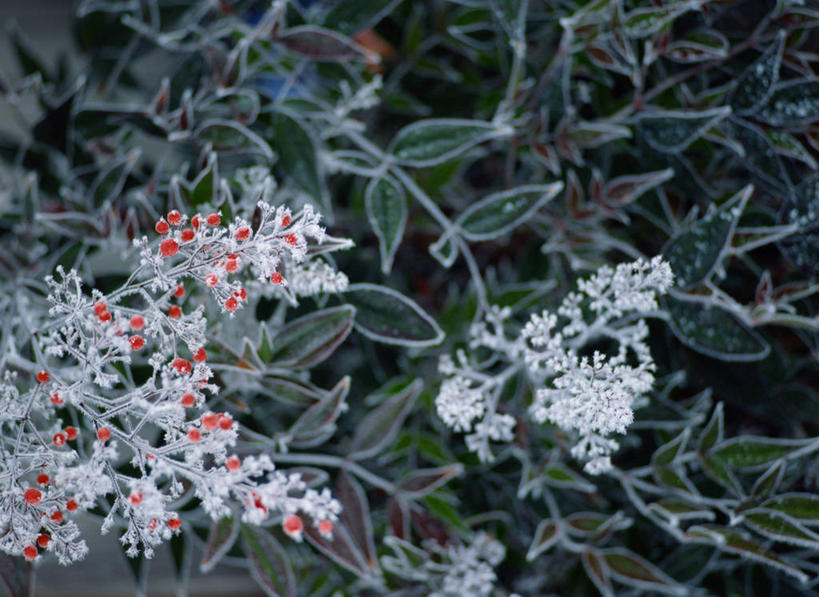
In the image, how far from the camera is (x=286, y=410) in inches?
39.0

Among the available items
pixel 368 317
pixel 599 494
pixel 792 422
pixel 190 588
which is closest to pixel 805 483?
pixel 792 422

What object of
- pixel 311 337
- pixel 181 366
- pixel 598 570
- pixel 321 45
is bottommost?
pixel 598 570

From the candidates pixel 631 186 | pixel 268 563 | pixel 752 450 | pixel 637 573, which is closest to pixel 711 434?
pixel 752 450

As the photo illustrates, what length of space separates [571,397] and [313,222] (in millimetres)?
271

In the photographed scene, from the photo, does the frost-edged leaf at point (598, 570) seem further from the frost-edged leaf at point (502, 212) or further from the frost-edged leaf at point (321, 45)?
the frost-edged leaf at point (321, 45)

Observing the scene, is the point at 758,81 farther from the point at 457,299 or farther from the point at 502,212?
the point at 457,299

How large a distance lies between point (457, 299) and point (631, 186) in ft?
0.97

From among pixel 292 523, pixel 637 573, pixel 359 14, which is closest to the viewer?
pixel 292 523

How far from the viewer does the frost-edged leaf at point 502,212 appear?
2.59 feet

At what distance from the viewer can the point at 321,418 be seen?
2.47ft

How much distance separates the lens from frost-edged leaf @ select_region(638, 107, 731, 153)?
Answer: 2.47 ft

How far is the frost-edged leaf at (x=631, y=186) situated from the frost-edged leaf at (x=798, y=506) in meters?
0.36

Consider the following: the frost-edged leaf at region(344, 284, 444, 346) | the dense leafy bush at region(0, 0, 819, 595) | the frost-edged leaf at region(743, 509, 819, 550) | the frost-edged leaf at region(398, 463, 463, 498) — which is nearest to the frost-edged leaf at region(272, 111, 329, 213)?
the dense leafy bush at region(0, 0, 819, 595)

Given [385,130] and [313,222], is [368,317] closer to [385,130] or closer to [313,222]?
[313,222]
